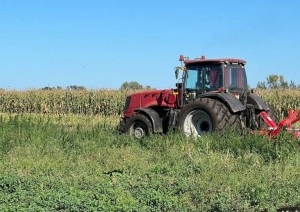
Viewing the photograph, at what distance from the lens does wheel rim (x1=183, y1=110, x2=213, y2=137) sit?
464 inches

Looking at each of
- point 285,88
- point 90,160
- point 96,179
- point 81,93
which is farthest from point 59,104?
point 96,179

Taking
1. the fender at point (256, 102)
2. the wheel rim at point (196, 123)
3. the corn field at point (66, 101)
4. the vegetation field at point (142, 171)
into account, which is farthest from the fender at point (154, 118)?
the corn field at point (66, 101)

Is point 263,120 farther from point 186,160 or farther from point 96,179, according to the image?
point 96,179

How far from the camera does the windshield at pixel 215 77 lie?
12.0 m

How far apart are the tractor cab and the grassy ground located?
75.3 inches

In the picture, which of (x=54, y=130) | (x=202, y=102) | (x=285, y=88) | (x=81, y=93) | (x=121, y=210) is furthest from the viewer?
(x=81, y=93)

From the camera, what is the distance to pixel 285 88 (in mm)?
25297

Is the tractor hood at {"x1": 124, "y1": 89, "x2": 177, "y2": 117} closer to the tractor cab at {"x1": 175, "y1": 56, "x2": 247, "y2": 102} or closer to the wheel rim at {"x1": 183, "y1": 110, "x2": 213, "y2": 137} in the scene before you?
the tractor cab at {"x1": 175, "y1": 56, "x2": 247, "y2": 102}

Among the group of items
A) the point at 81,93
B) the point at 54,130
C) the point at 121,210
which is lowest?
the point at 121,210

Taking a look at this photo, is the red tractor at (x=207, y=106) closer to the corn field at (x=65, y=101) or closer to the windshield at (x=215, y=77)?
the windshield at (x=215, y=77)

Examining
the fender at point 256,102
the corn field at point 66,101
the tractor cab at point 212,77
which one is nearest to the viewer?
the tractor cab at point 212,77

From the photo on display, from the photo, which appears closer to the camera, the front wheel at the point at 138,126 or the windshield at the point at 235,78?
the windshield at the point at 235,78

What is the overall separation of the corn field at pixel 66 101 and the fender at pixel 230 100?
13.4 meters

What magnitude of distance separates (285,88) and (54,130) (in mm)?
16050
